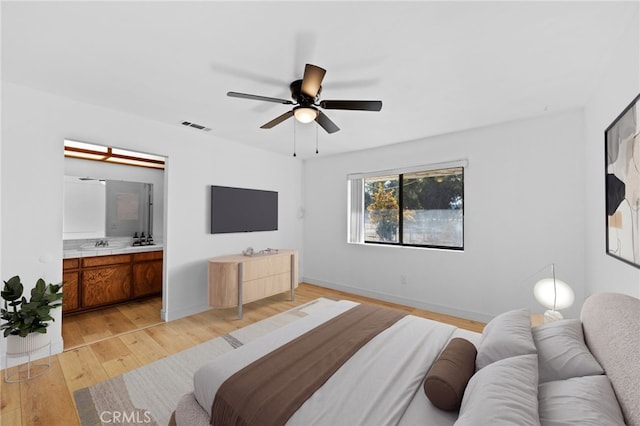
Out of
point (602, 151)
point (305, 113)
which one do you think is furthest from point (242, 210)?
point (602, 151)

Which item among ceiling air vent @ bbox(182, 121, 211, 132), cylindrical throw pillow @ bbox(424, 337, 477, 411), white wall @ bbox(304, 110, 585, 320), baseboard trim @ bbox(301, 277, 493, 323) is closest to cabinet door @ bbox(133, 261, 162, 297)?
ceiling air vent @ bbox(182, 121, 211, 132)

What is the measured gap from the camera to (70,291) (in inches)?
135

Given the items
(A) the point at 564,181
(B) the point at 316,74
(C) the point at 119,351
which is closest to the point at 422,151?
(A) the point at 564,181

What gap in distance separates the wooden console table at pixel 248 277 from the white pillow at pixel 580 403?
125 inches

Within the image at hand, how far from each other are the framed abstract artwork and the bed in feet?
1.74

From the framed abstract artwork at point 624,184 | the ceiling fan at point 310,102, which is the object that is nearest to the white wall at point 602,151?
the framed abstract artwork at point 624,184

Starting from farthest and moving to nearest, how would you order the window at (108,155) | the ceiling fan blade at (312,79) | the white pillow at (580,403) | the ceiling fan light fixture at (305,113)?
1. the window at (108,155)
2. the ceiling fan light fixture at (305,113)
3. the ceiling fan blade at (312,79)
4. the white pillow at (580,403)

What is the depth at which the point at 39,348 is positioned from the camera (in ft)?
7.67

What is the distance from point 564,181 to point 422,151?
167cm

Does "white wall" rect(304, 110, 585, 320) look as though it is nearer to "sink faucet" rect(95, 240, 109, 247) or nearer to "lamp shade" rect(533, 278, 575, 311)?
"lamp shade" rect(533, 278, 575, 311)

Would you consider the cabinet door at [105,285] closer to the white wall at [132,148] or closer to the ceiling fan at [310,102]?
the white wall at [132,148]

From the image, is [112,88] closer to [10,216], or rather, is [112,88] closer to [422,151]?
[10,216]

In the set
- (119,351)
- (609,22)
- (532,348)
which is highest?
(609,22)

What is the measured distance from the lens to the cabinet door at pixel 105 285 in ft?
11.8
